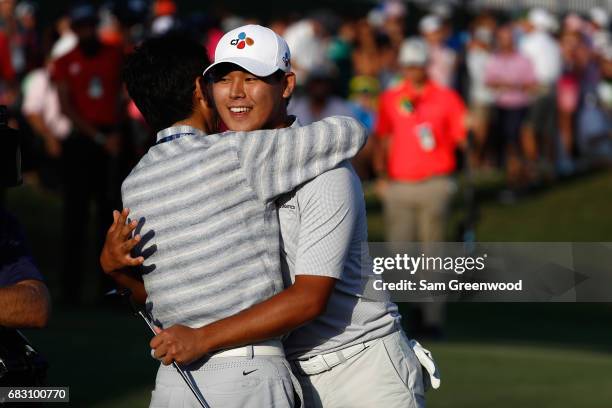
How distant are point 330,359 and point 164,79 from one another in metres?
1.03

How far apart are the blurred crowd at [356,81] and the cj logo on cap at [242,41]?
24.6ft

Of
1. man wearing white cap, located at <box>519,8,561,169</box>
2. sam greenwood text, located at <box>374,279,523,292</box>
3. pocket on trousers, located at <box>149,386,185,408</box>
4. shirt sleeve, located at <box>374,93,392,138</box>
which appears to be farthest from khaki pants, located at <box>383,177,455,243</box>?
man wearing white cap, located at <box>519,8,561,169</box>

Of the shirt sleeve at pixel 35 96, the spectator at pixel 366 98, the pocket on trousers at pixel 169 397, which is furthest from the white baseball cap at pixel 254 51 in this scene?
the spectator at pixel 366 98

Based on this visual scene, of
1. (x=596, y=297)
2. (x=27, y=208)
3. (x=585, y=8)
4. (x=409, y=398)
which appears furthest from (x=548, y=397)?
(x=585, y=8)

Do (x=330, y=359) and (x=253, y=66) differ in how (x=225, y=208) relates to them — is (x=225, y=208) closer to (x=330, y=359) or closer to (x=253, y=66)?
(x=253, y=66)

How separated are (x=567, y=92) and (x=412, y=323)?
10.0 m

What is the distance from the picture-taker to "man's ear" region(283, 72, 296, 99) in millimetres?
4512

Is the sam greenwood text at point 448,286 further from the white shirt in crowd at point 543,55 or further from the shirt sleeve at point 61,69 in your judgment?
the white shirt in crowd at point 543,55

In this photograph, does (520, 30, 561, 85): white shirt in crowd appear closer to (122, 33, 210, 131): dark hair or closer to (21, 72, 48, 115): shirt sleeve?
(21, 72, 48, 115): shirt sleeve

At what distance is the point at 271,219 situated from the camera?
4.20 m

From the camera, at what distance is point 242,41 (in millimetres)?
4418

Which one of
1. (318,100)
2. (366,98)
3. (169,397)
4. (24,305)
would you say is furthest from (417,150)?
(169,397)

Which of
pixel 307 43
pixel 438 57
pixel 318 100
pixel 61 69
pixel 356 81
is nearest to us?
pixel 61 69

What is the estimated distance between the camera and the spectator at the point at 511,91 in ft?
61.9
